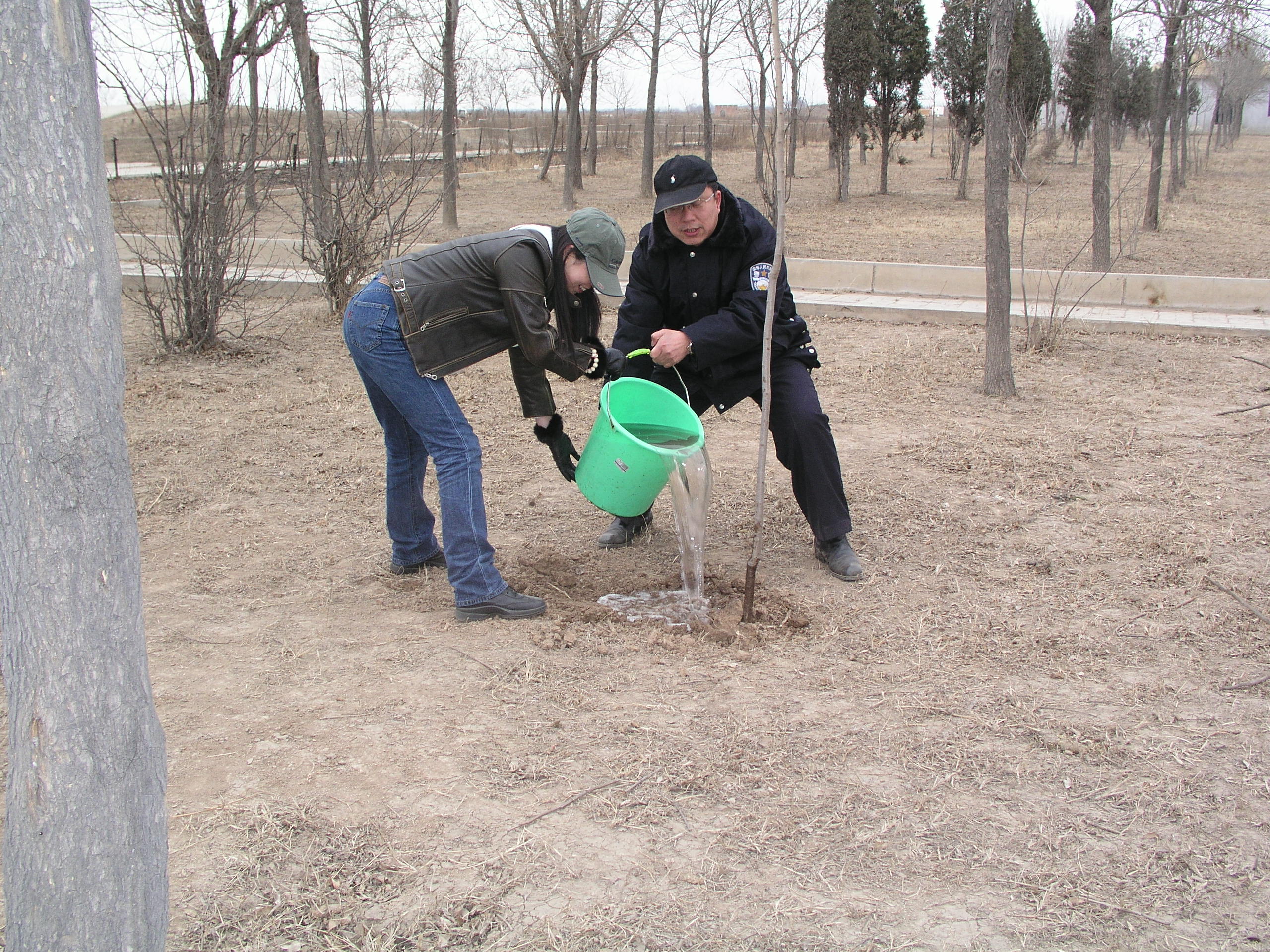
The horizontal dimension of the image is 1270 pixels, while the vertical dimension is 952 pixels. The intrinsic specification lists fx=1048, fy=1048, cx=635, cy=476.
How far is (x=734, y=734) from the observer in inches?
104

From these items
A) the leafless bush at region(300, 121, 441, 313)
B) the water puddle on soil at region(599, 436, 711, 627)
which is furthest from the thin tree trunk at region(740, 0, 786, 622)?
the leafless bush at region(300, 121, 441, 313)

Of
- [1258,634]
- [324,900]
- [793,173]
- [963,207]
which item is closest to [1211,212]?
[963,207]

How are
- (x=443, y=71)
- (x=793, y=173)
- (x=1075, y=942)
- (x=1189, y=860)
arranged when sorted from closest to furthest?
1. (x=1075, y=942)
2. (x=1189, y=860)
3. (x=443, y=71)
4. (x=793, y=173)

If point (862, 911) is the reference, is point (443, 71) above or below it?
above

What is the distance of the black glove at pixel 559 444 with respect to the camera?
354cm

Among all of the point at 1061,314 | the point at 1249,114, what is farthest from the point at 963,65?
the point at 1249,114

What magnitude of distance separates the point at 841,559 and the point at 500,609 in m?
1.23

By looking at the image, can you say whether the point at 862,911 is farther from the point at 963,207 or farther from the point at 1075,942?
the point at 963,207

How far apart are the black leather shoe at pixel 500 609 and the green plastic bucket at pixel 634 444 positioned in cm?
40

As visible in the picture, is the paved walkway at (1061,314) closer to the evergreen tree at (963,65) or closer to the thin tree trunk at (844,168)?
the thin tree trunk at (844,168)

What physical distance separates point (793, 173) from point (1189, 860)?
72.6ft

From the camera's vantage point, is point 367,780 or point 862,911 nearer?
point 862,911

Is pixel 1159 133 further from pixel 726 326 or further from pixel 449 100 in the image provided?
pixel 726 326

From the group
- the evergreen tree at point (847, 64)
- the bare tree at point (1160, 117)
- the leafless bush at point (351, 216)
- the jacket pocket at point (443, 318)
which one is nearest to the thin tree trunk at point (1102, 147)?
the bare tree at point (1160, 117)
